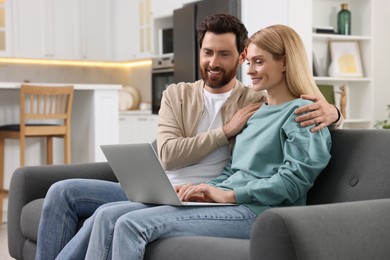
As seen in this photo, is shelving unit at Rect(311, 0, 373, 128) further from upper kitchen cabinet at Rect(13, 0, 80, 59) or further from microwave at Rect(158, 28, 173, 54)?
upper kitchen cabinet at Rect(13, 0, 80, 59)

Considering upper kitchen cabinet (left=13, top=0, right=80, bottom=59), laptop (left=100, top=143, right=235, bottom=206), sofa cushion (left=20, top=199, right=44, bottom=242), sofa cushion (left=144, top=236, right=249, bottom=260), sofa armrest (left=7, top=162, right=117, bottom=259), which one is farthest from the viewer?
upper kitchen cabinet (left=13, top=0, right=80, bottom=59)

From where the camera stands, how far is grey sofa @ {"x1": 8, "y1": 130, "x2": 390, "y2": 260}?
1.66 meters

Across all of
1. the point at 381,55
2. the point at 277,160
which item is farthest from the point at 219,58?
the point at 381,55

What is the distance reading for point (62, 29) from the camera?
8359mm

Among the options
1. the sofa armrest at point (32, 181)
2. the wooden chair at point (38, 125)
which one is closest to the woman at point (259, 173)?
the sofa armrest at point (32, 181)

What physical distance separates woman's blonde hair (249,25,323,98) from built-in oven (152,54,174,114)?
5247mm

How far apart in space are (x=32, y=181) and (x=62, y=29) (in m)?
5.50

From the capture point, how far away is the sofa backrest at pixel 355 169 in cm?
216

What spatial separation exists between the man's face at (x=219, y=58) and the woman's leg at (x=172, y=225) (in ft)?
1.98

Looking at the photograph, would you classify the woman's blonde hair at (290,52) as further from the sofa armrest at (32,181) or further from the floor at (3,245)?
the floor at (3,245)

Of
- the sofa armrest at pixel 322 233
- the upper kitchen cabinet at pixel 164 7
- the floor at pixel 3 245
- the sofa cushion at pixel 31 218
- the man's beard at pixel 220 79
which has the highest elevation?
the upper kitchen cabinet at pixel 164 7

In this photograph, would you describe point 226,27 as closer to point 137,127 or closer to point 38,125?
point 38,125

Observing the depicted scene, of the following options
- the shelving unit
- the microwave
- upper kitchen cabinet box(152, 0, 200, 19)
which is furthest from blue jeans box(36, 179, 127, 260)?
the microwave

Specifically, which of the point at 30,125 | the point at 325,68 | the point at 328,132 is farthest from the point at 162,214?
the point at 325,68
